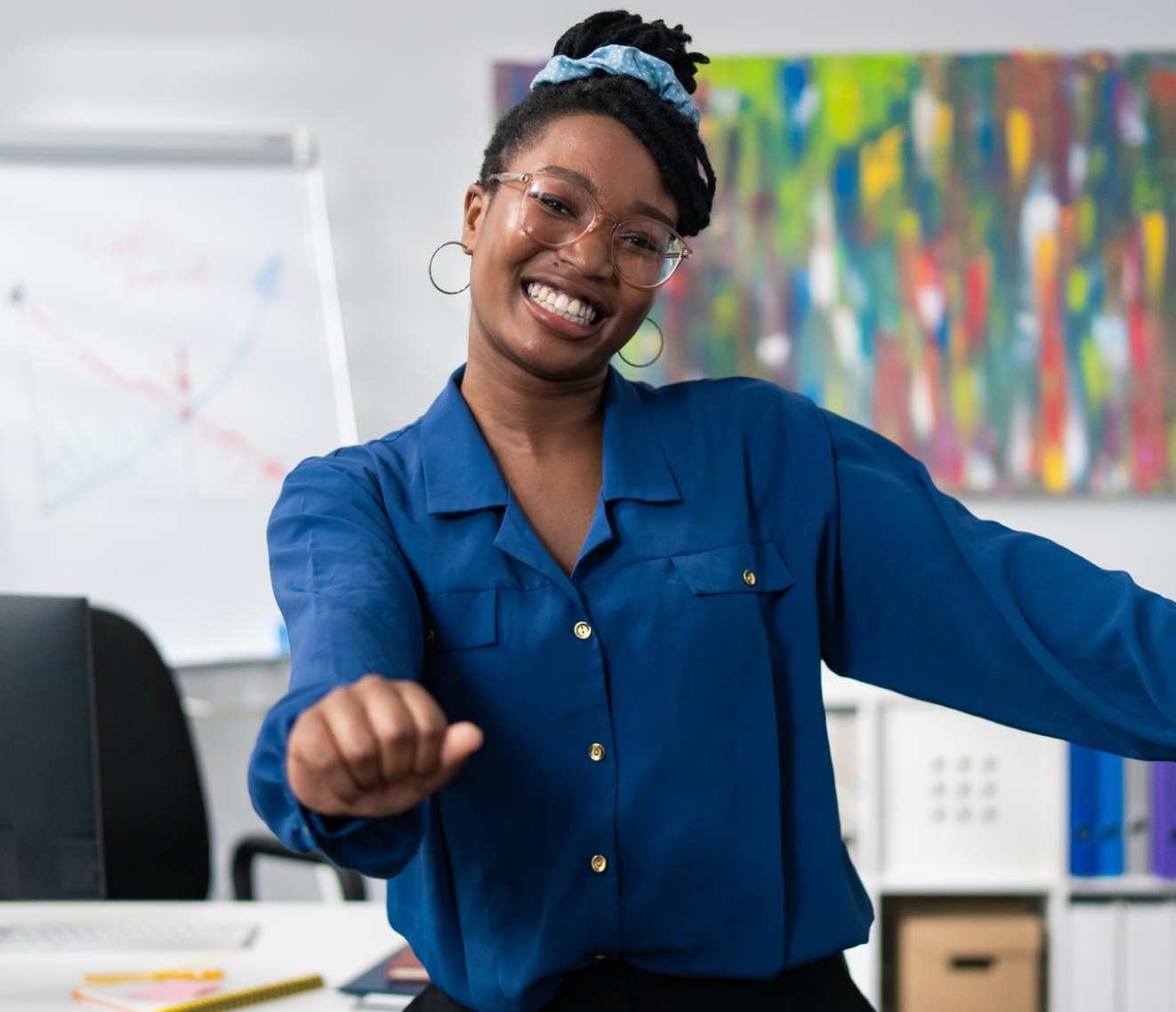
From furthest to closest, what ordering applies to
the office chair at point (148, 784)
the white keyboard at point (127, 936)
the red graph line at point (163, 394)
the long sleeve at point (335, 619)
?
1. the red graph line at point (163, 394)
2. the office chair at point (148, 784)
3. the white keyboard at point (127, 936)
4. the long sleeve at point (335, 619)

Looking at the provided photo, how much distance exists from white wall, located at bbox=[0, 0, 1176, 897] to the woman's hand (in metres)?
2.39

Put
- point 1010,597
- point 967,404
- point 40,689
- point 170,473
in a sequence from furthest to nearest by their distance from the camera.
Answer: point 967,404 → point 170,473 → point 40,689 → point 1010,597

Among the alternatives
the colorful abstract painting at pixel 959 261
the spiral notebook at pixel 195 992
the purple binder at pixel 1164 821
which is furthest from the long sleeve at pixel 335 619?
the purple binder at pixel 1164 821

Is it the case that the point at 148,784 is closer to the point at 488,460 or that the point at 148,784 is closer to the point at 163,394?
the point at 163,394

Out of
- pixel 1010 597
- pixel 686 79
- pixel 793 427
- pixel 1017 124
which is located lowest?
pixel 1010 597

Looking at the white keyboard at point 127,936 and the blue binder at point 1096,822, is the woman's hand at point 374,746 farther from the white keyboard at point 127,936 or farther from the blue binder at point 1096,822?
the blue binder at point 1096,822

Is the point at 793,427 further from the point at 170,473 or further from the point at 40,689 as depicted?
the point at 170,473

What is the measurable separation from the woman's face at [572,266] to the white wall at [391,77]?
6.32ft

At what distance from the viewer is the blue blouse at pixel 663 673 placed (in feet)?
3.48

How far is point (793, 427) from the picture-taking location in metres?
1.22

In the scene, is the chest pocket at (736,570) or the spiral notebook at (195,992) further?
the spiral notebook at (195,992)

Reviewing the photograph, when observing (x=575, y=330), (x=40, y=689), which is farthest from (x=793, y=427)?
(x=40, y=689)

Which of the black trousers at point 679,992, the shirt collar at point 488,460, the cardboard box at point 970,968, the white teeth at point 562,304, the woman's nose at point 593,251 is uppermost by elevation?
the woman's nose at point 593,251

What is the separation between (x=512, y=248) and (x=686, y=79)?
10.4 inches
